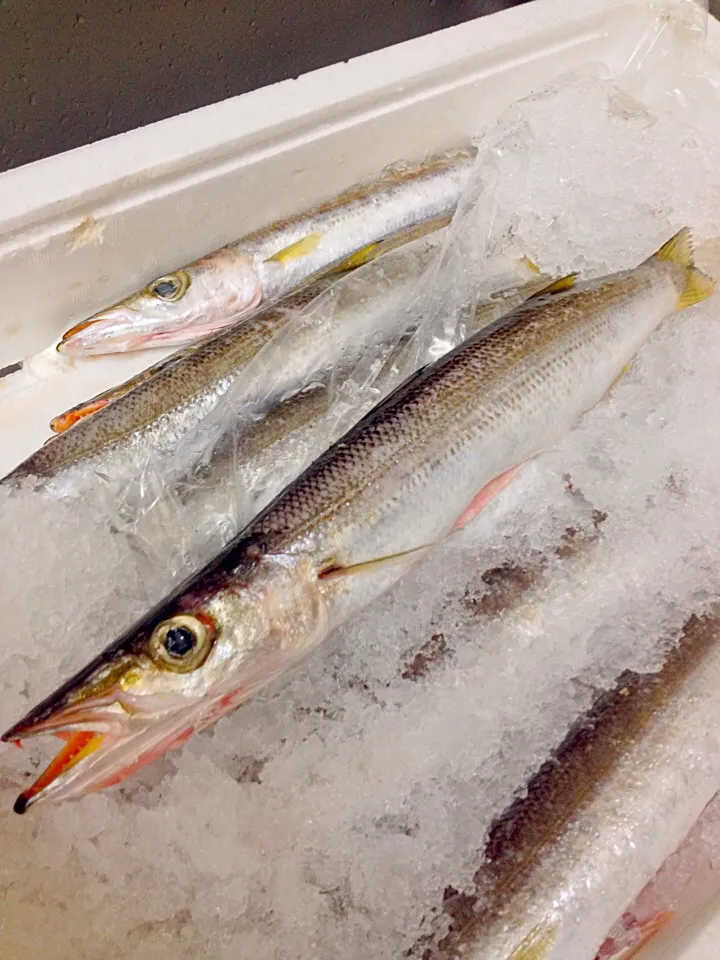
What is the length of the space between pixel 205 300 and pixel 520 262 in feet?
2.64

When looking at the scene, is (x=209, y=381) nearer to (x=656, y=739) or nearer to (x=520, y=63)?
(x=656, y=739)

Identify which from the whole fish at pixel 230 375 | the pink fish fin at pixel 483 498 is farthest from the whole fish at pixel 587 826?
the whole fish at pixel 230 375

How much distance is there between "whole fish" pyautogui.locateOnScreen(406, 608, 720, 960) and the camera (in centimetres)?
108

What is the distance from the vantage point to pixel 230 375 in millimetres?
1616

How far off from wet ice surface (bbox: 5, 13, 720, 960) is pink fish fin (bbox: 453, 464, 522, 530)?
122mm

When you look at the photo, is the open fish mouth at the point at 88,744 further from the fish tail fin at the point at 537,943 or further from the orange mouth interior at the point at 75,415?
the orange mouth interior at the point at 75,415

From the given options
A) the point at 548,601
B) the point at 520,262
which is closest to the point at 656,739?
the point at 548,601

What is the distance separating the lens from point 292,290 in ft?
6.04

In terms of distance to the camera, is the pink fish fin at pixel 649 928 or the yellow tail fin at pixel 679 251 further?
the yellow tail fin at pixel 679 251

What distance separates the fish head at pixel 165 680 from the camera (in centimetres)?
100

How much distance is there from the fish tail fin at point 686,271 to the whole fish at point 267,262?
0.63 meters

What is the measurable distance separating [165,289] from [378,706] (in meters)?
1.17

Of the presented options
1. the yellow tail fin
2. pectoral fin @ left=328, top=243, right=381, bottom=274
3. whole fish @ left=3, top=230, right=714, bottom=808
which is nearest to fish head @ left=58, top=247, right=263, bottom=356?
pectoral fin @ left=328, top=243, right=381, bottom=274

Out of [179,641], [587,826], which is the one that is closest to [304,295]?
[179,641]
